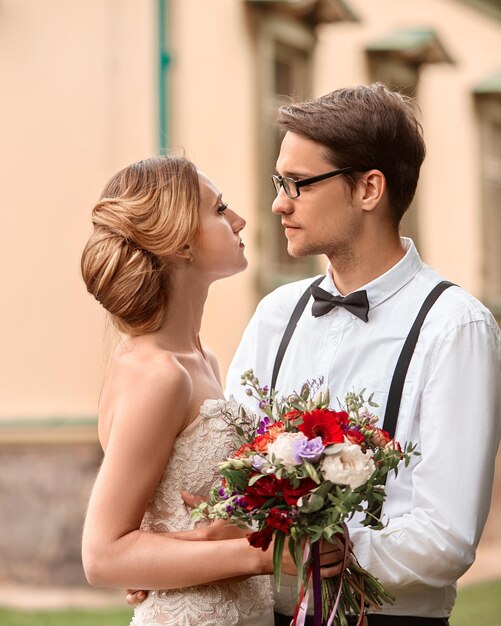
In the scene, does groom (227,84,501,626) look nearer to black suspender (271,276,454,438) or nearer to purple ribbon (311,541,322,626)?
black suspender (271,276,454,438)

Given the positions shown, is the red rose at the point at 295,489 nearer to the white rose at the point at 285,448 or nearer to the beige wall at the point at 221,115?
the white rose at the point at 285,448

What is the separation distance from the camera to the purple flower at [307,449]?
2.69 meters

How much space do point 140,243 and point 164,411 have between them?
1.56ft

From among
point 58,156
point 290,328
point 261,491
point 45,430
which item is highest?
point 58,156

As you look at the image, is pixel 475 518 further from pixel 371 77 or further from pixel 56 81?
pixel 371 77

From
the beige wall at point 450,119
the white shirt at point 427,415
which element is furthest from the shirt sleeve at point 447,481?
the beige wall at point 450,119

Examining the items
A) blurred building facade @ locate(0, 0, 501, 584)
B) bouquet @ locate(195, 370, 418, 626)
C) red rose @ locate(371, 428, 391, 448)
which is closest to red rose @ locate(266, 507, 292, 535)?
bouquet @ locate(195, 370, 418, 626)

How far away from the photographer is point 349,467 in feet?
8.80

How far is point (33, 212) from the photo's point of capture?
823 centimetres

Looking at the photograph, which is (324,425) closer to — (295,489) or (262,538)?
(295,489)

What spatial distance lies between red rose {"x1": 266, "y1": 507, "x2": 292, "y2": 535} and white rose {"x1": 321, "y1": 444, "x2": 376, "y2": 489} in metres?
0.13

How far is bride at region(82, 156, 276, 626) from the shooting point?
3014 millimetres

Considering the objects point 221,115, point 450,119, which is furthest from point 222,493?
point 450,119

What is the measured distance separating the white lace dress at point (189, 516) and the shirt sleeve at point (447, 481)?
0.38 m
